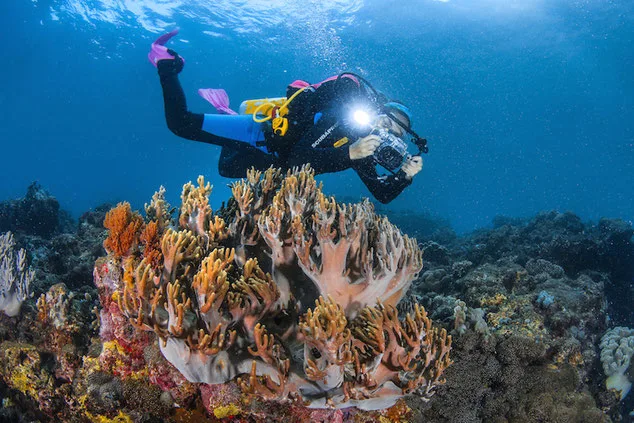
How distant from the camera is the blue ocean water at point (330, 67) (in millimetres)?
32625

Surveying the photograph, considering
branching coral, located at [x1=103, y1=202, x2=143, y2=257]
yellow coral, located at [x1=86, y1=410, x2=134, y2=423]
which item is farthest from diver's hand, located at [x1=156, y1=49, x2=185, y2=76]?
yellow coral, located at [x1=86, y1=410, x2=134, y2=423]

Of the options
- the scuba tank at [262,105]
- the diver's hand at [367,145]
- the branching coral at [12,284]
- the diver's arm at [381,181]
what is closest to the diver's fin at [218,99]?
the scuba tank at [262,105]

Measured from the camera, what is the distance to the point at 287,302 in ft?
11.1

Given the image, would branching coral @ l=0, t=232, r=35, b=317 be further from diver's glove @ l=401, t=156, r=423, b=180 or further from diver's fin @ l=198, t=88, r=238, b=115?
diver's fin @ l=198, t=88, r=238, b=115

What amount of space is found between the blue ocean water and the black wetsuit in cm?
2838

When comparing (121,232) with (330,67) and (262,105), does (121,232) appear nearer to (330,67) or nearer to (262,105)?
(262,105)

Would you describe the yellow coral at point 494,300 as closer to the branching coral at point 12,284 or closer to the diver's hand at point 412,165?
the diver's hand at point 412,165

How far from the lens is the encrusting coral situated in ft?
8.63

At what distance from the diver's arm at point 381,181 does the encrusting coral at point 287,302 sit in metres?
2.20

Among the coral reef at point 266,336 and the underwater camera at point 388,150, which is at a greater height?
the underwater camera at point 388,150

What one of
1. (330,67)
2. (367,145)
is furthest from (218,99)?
(330,67)

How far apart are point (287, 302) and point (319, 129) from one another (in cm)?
392

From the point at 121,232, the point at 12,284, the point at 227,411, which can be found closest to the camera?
the point at 227,411

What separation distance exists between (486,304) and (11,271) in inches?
265
